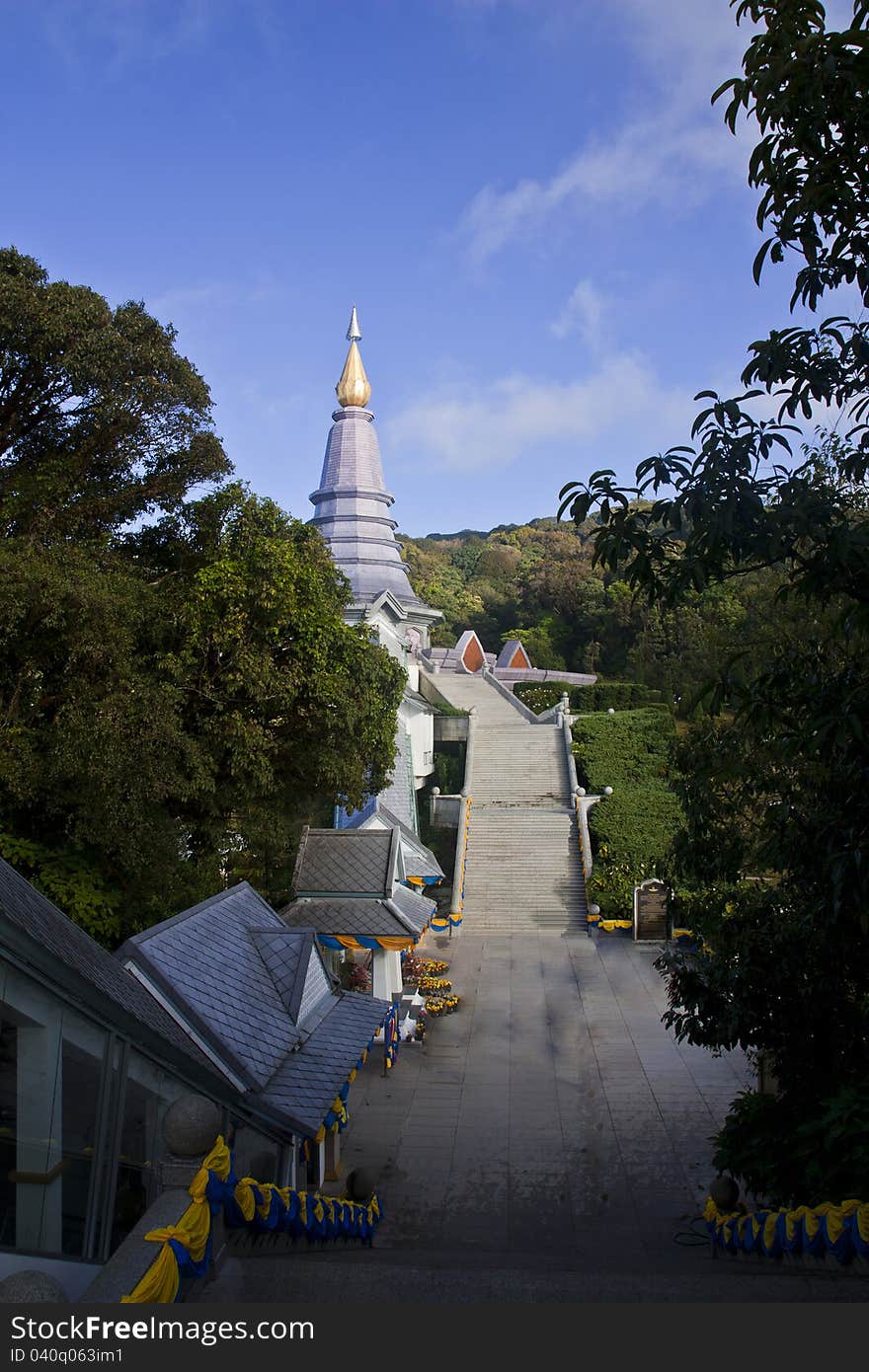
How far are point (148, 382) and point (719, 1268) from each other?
12.6 meters

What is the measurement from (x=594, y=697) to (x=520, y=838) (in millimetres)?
15447

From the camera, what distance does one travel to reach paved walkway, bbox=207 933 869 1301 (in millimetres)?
5230

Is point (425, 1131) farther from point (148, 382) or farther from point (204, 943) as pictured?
point (148, 382)

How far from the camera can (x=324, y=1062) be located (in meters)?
8.67

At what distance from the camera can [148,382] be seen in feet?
47.7

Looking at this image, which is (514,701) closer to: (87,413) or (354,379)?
(354,379)

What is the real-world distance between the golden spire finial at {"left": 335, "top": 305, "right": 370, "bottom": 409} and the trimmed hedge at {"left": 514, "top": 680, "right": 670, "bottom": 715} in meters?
14.5

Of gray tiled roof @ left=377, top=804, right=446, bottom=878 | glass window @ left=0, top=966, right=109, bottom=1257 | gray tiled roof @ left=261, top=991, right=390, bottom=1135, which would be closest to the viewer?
glass window @ left=0, top=966, right=109, bottom=1257

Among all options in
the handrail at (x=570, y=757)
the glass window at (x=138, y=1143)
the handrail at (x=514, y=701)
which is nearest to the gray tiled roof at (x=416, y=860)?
the handrail at (x=570, y=757)

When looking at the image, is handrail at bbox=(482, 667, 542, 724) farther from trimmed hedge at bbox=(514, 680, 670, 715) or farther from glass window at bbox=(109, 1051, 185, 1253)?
glass window at bbox=(109, 1051, 185, 1253)

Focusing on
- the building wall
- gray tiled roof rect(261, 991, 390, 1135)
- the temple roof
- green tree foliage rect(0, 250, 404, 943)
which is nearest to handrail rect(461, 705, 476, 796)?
the temple roof

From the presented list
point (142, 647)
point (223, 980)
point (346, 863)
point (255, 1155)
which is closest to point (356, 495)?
point (142, 647)

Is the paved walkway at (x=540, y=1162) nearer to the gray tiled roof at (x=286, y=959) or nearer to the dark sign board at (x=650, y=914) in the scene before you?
the gray tiled roof at (x=286, y=959)

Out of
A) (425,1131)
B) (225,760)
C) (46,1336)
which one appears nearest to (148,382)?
(225,760)
